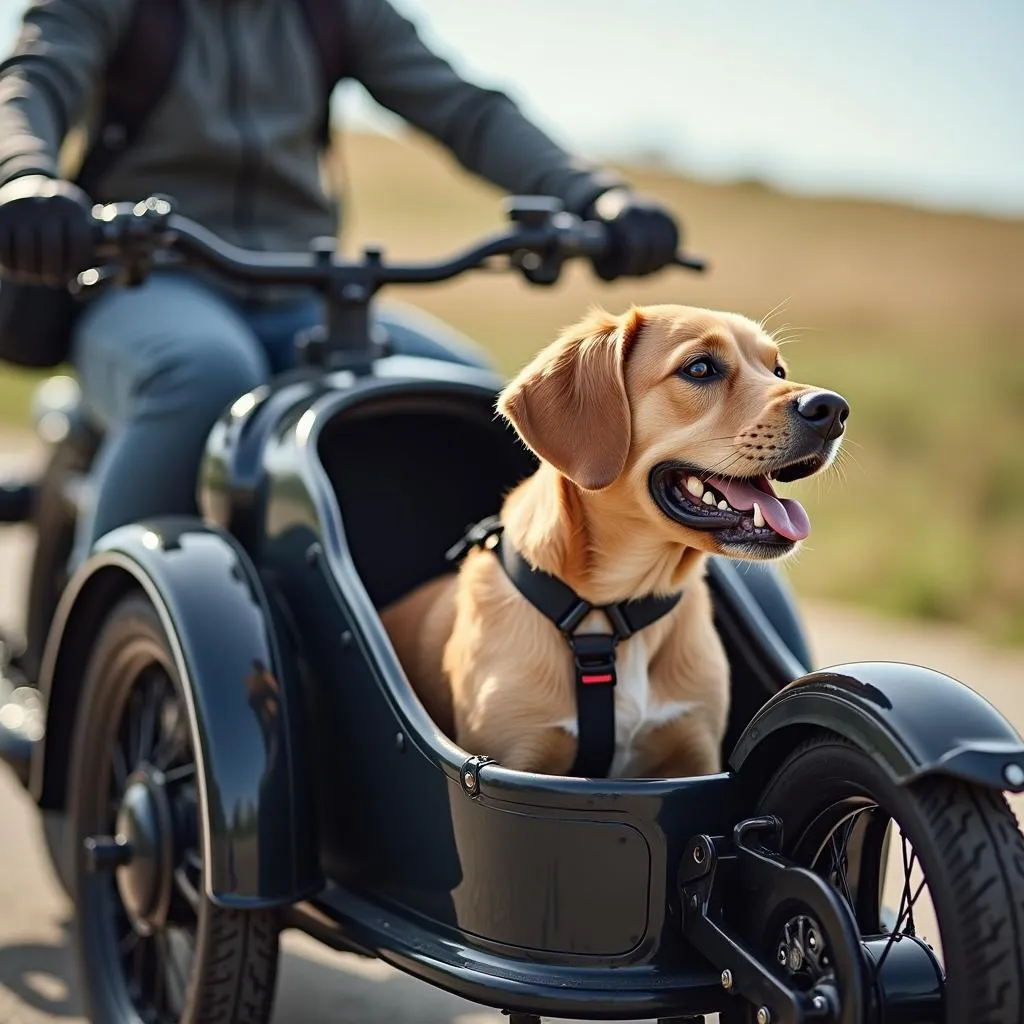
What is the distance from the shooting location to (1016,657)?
6652 mm

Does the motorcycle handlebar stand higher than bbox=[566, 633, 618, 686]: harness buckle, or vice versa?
the motorcycle handlebar

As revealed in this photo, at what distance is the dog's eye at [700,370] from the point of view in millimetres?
2328

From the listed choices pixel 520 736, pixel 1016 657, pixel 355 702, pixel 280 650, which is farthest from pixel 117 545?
pixel 1016 657

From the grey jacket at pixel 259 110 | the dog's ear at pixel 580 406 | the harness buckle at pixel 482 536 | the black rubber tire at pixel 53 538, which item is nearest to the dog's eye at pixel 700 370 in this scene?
the dog's ear at pixel 580 406

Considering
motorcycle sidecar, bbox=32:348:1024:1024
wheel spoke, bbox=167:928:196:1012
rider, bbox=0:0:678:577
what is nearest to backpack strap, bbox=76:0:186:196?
rider, bbox=0:0:678:577

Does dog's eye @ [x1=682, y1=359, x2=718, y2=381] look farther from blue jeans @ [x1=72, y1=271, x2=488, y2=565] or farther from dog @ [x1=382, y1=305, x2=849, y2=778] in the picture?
blue jeans @ [x1=72, y1=271, x2=488, y2=565]

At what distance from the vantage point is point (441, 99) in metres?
3.81

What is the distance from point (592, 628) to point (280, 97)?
186 centimetres

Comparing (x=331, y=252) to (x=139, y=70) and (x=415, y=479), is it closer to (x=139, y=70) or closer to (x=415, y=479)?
(x=415, y=479)

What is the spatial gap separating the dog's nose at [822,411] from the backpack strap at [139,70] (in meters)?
2.02

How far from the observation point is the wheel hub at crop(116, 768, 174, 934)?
8.58 ft

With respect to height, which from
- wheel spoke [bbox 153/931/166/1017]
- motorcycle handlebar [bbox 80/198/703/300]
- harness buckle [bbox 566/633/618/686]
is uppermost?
motorcycle handlebar [bbox 80/198/703/300]

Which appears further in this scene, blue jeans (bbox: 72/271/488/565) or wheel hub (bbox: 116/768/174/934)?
blue jeans (bbox: 72/271/488/565)

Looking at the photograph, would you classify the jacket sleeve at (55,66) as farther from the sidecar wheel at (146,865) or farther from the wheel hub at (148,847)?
the wheel hub at (148,847)
